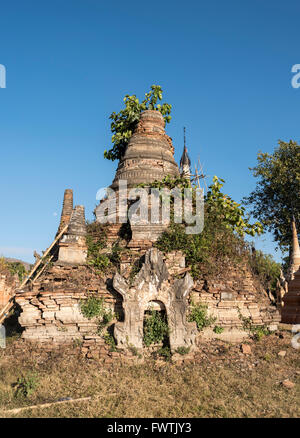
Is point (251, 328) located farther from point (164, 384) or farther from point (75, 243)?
point (75, 243)

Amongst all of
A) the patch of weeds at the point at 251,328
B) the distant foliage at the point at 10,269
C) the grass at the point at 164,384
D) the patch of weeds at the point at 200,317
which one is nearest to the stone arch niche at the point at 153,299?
the patch of weeds at the point at 200,317

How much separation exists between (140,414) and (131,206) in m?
6.53

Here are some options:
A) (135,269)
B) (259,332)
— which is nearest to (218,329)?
(259,332)

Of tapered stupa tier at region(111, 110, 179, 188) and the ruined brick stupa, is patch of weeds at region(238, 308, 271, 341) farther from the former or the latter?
tapered stupa tier at region(111, 110, 179, 188)

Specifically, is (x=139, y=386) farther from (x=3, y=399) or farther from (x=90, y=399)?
(x=3, y=399)

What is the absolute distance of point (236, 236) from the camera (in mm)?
10891

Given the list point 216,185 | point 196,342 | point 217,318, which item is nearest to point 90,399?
point 196,342

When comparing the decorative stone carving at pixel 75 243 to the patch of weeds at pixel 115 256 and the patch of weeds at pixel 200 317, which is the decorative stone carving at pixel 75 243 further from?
the patch of weeds at pixel 200 317

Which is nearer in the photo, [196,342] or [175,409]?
[175,409]

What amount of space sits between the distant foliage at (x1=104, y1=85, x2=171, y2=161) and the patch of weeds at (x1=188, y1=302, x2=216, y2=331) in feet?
26.2

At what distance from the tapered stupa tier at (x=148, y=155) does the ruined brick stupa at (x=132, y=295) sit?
274 cm

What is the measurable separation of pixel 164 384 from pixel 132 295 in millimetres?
2166

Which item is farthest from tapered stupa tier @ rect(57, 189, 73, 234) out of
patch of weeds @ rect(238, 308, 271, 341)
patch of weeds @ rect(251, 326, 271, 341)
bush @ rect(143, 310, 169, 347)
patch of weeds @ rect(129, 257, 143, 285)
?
patch of weeds @ rect(251, 326, 271, 341)

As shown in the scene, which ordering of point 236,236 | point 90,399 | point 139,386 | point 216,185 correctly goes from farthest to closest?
point 216,185 < point 236,236 < point 139,386 < point 90,399
